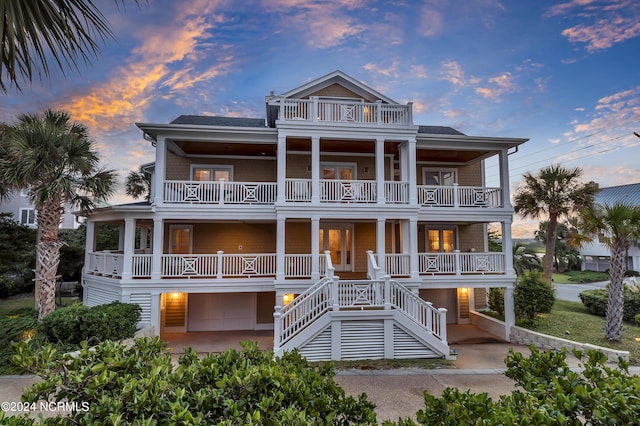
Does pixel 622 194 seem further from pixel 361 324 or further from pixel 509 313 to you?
pixel 361 324

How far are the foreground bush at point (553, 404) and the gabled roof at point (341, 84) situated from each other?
484 inches

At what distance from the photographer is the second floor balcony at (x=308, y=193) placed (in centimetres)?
1173

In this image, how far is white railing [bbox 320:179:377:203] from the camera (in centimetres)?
1187

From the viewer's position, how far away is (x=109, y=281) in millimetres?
11414

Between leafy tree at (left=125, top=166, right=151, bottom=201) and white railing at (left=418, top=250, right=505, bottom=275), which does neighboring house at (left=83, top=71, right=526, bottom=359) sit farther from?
leafy tree at (left=125, top=166, right=151, bottom=201)

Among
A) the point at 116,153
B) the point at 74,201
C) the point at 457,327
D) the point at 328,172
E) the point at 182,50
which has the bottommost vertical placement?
the point at 457,327

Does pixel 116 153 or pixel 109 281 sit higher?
pixel 116 153

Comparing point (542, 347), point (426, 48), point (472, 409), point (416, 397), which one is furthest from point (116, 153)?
point (542, 347)

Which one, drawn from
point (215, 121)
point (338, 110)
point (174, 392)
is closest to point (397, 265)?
point (338, 110)

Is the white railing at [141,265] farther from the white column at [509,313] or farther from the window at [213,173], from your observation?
the white column at [509,313]

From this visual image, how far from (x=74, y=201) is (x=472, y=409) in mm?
13717

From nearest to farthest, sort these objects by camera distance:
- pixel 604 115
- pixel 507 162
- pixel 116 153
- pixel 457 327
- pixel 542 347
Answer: pixel 542 347 → pixel 507 162 → pixel 457 327 → pixel 604 115 → pixel 116 153

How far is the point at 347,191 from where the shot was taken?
12.0 meters

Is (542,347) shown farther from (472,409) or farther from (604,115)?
(604,115)
